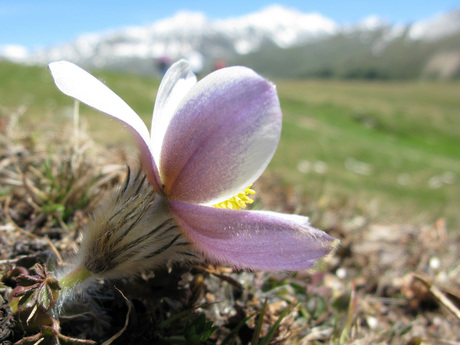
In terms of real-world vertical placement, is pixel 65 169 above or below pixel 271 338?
above

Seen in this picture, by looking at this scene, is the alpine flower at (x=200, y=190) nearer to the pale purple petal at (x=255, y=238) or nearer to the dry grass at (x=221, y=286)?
the pale purple petal at (x=255, y=238)

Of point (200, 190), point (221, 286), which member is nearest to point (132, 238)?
point (200, 190)

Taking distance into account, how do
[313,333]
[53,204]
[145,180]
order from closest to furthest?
[145,180] < [313,333] < [53,204]

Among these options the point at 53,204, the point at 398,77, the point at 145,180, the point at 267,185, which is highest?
the point at 145,180

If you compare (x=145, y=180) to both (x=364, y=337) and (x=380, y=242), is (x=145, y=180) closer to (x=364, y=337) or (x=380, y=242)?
(x=364, y=337)

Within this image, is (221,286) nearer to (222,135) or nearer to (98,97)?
(222,135)

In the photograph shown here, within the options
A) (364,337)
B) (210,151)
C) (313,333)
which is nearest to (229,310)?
(313,333)
